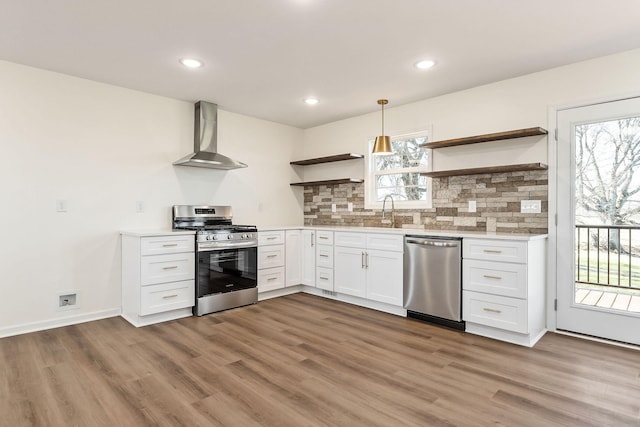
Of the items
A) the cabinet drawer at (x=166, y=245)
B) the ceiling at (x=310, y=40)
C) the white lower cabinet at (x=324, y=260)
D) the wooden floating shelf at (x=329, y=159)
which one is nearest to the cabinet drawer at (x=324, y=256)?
the white lower cabinet at (x=324, y=260)

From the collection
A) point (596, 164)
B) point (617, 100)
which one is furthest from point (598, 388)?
point (617, 100)

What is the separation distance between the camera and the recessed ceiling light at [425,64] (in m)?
3.14

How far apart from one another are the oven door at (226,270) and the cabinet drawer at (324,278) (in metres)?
0.79

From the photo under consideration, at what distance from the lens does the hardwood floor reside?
1.94m

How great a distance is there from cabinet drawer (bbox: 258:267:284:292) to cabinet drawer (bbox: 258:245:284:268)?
0.06 m

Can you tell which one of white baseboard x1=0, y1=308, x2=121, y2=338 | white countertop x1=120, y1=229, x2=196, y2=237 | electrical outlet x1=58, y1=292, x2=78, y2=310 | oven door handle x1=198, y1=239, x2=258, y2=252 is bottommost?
white baseboard x1=0, y1=308, x2=121, y2=338

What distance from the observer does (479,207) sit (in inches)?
147

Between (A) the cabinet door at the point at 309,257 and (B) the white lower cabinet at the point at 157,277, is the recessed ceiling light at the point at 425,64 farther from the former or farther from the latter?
(B) the white lower cabinet at the point at 157,277

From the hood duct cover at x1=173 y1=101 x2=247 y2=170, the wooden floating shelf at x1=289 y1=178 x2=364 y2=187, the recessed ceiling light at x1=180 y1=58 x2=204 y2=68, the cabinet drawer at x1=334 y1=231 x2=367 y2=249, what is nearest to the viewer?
the recessed ceiling light at x1=180 y1=58 x2=204 y2=68

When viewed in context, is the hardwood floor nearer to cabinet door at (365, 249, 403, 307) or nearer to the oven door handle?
cabinet door at (365, 249, 403, 307)

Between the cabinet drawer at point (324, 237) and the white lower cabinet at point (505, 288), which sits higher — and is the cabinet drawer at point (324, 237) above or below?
above

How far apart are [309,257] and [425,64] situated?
2.61 meters

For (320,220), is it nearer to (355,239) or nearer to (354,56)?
(355,239)

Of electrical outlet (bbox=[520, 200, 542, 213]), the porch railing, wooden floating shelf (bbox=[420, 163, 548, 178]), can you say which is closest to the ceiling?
wooden floating shelf (bbox=[420, 163, 548, 178])
